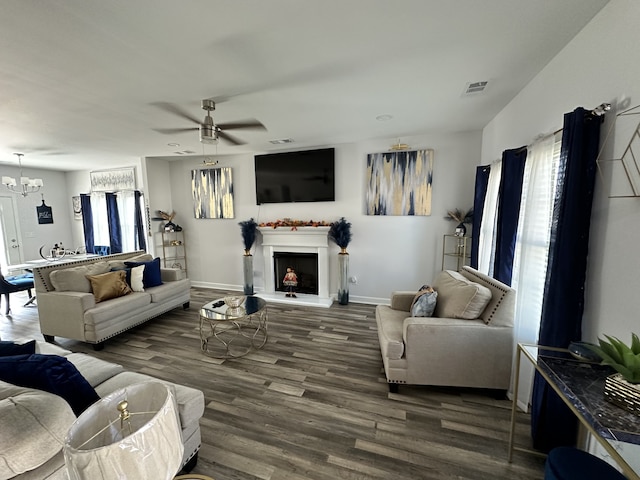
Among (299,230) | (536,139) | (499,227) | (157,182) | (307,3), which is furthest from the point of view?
(157,182)

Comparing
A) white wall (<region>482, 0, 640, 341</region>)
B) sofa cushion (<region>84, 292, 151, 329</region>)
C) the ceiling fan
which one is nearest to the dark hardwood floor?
sofa cushion (<region>84, 292, 151, 329</region>)

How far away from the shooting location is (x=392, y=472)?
1584 mm

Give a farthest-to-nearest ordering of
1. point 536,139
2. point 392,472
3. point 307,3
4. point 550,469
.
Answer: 1. point 536,139
2. point 392,472
3. point 307,3
4. point 550,469

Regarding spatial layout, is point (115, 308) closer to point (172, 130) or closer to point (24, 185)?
point (172, 130)

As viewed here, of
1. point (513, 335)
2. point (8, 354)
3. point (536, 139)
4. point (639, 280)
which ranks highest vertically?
point (536, 139)

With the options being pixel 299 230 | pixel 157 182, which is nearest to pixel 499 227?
pixel 299 230

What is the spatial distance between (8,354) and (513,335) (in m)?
3.47

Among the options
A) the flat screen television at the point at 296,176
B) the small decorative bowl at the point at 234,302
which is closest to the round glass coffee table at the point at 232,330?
the small decorative bowl at the point at 234,302

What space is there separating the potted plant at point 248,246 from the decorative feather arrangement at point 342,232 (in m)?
1.60

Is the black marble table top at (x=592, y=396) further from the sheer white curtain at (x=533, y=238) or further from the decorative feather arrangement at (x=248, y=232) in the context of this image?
the decorative feather arrangement at (x=248, y=232)

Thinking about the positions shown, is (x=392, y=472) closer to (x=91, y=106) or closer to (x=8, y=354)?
(x=8, y=354)

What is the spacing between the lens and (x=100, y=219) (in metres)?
6.29

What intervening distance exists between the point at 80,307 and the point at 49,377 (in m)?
2.39

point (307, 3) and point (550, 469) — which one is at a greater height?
point (307, 3)
